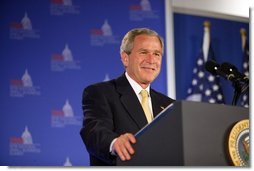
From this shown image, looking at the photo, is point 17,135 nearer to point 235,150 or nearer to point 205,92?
point 205,92

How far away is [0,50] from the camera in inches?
132

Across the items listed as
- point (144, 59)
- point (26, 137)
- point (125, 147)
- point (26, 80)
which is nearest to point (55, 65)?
point (26, 80)

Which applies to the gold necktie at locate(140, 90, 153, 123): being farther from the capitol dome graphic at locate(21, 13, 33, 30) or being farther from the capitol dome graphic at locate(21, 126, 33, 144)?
the capitol dome graphic at locate(21, 13, 33, 30)

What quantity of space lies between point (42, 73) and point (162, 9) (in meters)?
1.00

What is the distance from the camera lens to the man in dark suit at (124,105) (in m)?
2.06

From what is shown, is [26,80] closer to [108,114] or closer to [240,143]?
[108,114]

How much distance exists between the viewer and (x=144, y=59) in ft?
8.86

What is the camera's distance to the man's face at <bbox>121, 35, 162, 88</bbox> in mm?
2666

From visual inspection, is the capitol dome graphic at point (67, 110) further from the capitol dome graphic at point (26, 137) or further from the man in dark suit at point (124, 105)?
the man in dark suit at point (124, 105)

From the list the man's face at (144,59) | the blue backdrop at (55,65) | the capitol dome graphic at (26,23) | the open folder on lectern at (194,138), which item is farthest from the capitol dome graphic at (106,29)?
the open folder on lectern at (194,138)

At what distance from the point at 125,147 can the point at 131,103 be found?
593 mm

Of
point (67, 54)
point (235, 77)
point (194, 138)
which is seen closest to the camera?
point (194, 138)

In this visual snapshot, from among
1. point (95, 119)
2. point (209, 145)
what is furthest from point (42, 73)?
point (209, 145)

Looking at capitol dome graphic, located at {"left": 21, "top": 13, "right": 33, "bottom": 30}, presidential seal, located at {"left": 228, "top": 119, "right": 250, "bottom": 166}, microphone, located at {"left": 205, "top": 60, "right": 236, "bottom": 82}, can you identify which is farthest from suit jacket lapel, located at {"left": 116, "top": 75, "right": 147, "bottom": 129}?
capitol dome graphic, located at {"left": 21, "top": 13, "right": 33, "bottom": 30}
